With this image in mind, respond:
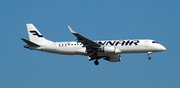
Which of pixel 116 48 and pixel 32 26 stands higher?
pixel 32 26

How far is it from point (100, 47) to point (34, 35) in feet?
46.2

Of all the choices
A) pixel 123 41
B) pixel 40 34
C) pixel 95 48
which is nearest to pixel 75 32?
pixel 95 48

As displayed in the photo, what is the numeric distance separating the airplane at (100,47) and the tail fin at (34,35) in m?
1.50

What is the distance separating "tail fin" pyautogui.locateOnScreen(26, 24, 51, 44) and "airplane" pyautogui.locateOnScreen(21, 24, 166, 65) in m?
1.50

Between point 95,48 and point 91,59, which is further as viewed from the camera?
point 91,59

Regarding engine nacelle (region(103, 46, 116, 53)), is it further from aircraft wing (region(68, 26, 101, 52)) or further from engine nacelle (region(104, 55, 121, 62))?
engine nacelle (region(104, 55, 121, 62))

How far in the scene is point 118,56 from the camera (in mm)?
56688

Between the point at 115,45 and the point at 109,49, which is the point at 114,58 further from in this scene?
the point at 109,49

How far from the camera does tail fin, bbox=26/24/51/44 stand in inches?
2298

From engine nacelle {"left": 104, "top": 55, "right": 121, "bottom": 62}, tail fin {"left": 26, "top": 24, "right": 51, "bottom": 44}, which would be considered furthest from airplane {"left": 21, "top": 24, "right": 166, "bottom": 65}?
tail fin {"left": 26, "top": 24, "right": 51, "bottom": 44}

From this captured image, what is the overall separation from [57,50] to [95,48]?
6964 mm

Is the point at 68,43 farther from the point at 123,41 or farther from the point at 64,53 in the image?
the point at 123,41

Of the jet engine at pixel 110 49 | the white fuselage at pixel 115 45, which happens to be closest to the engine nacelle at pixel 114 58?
the white fuselage at pixel 115 45

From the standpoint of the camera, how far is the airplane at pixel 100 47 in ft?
172
